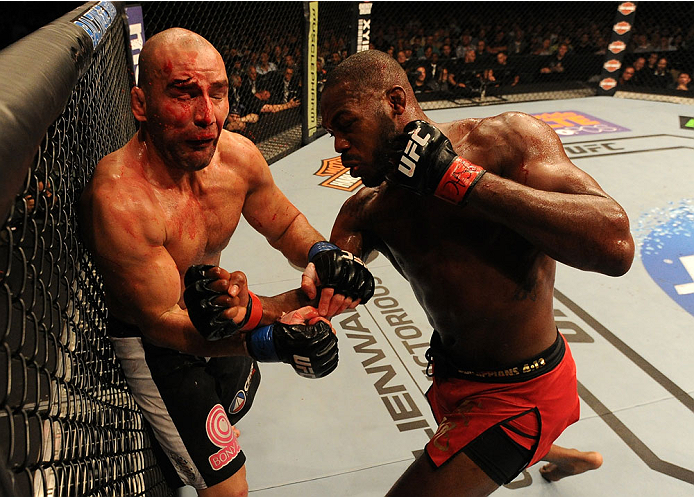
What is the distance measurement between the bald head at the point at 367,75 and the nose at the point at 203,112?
1.10 feet

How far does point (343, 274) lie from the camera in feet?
5.10

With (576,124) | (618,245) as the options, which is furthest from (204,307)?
(576,124)

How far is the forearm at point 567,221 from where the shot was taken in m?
1.31

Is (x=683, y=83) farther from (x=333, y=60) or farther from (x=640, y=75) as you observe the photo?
(x=333, y=60)

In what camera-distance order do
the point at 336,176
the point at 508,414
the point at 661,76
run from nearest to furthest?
the point at 508,414 < the point at 336,176 < the point at 661,76

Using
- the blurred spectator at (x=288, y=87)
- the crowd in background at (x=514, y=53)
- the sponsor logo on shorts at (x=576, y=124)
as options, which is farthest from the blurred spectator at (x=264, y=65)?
the sponsor logo on shorts at (x=576, y=124)

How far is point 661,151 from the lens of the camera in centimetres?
562

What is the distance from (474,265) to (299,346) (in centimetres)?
54

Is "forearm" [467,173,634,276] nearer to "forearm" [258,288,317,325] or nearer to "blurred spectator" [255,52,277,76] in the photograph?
"forearm" [258,288,317,325]

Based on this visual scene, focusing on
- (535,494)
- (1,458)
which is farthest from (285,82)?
(1,458)

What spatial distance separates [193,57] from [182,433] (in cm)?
113

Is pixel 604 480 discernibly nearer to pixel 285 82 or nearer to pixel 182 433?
pixel 182 433

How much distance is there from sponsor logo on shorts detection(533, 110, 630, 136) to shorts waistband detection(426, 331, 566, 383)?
5.01m

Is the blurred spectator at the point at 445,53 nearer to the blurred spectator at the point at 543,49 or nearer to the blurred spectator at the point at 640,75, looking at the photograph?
the blurred spectator at the point at 543,49
